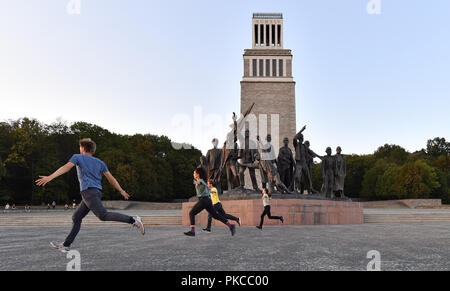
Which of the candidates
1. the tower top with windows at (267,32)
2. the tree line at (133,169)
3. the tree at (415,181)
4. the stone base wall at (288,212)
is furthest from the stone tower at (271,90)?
the stone base wall at (288,212)

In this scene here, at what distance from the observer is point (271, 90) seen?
6144cm

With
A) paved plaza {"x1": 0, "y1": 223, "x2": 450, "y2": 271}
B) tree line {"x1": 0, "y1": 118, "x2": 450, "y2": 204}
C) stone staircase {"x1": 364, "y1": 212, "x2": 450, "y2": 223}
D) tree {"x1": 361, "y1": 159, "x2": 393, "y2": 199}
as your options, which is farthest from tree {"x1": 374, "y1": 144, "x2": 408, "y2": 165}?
paved plaza {"x1": 0, "y1": 223, "x2": 450, "y2": 271}

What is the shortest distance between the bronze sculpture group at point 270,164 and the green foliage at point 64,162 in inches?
1213

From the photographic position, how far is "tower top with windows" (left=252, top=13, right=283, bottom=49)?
68750mm

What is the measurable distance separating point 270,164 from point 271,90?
44616 mm

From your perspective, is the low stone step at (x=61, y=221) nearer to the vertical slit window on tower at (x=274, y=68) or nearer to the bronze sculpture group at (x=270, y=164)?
the bronze sculpture group at (x=270, y=164)

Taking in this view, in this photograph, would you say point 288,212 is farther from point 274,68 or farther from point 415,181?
point 274,68

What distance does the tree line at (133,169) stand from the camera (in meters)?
47.6

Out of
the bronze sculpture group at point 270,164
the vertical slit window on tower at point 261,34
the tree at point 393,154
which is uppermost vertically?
the vertical slit window on tower at point 261,34

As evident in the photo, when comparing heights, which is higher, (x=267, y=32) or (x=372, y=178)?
(x=267, y=32)

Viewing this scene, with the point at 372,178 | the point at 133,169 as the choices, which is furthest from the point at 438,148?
the point at 133,169

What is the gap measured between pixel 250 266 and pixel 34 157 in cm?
4881

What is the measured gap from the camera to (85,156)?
5977 mm
